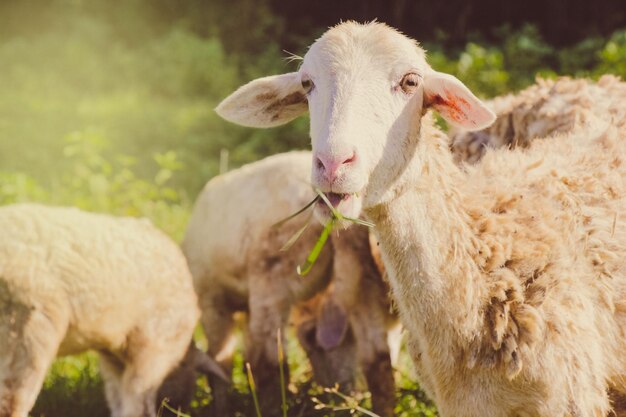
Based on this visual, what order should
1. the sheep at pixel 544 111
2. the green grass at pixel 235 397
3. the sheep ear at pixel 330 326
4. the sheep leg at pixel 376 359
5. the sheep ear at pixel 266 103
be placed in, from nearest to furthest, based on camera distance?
the sheep ear at pixel 266 103
the sheep at pixel 544 111
the sheep leg at pixel 376 359
the green grass at pixel 235 397
the sheep ear at pixel 330 326

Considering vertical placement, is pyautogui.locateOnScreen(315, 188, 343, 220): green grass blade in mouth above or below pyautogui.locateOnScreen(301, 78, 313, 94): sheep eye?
below

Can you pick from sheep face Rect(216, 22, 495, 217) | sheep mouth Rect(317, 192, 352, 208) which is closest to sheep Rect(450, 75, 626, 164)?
sheep face Rect(216, 22, 495, 217)

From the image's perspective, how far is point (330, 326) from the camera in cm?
551

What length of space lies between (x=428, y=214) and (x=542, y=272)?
0.48m

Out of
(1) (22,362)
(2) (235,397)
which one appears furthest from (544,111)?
(1) (22,362)

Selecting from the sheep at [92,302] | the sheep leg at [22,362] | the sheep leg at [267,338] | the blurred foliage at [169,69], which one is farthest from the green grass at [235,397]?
the blurred foliage at [169,69]

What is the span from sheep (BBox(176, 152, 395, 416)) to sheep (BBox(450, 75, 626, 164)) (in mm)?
817

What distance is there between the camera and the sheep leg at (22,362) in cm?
452

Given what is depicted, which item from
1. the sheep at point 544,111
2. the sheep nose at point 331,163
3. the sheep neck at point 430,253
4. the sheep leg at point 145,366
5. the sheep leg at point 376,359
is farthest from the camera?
the sheep leg at point 376,359

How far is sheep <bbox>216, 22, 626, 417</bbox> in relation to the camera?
350 centimetres

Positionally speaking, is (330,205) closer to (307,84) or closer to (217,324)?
(307,84)

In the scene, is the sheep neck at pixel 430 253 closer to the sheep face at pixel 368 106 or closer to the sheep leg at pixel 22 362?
the sheep face at pixel 368 106

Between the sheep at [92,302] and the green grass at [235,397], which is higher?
the sheep at [92,302]

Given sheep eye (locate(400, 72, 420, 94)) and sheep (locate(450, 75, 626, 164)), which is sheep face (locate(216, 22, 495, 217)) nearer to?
sheep eye (locate(400, 72, 420, 94))
